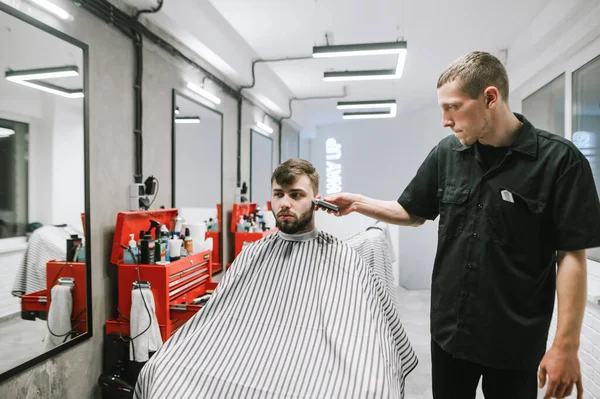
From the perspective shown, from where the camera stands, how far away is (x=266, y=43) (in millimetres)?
4230

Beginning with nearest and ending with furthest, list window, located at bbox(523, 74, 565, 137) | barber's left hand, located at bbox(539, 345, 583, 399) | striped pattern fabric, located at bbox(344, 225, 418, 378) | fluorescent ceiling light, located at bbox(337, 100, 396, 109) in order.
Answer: barber's left hand, located at bbox(539, 345, 583, 399), striped pattern fabric, located at bbox(344, 225, 418, 378), window, located at bbox(523, 74, 565, 137), fluorescent ceiling light, located at bbox(337, 100, 396, 109)

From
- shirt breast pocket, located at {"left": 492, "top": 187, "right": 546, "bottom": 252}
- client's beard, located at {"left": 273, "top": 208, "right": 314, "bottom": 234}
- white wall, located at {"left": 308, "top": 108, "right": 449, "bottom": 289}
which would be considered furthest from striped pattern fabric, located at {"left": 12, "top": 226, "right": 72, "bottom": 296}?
white wall, located at {"left": 308, "top": 108, "right": 449, "bottom": 289}

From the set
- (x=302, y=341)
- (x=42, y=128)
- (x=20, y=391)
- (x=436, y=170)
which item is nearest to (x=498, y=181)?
(x=436, y=170)

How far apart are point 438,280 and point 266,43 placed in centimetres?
366

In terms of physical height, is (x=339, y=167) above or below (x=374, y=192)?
above

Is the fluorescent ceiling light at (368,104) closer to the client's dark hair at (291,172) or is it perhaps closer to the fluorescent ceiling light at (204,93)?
the fluorescent ceiling light at (204,93)

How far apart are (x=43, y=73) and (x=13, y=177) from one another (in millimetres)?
587

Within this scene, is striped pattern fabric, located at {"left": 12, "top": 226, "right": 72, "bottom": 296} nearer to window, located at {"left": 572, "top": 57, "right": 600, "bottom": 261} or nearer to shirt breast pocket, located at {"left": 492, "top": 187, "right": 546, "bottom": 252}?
shirt breast pocket, located at {"left": 492, "top": 187, "right": 546, "bottom": 252}

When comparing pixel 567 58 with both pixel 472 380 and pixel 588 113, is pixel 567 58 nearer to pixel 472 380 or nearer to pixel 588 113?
pixel 588 113

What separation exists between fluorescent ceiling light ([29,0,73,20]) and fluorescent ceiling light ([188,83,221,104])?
4.62 feet

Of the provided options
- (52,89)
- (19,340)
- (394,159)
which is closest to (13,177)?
(52,89)

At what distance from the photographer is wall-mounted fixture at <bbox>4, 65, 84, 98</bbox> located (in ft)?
6.03

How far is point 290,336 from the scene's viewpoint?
138cm

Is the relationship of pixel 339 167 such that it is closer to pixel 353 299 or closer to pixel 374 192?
pixel 374 192
